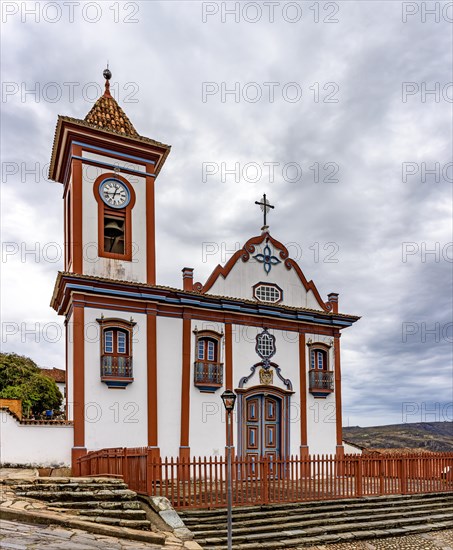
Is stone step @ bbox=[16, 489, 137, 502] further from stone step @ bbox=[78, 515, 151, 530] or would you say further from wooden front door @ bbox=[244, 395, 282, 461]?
wooden front door @ bbox=[244, 395, 282, 461]

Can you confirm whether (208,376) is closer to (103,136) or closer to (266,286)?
(266,286)

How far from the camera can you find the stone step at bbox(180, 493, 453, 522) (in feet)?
40.5

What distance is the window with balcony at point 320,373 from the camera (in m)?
20.2

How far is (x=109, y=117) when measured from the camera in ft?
62.0

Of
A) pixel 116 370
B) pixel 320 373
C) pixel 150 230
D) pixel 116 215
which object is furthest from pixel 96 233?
pixel 320 373

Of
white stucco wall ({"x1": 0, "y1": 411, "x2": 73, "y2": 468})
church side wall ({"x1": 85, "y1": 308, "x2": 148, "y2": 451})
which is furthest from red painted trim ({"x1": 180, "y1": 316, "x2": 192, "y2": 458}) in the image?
white stucco wall ({"x1": 0, "y1": 411, "x2": 73, "y2": 468})

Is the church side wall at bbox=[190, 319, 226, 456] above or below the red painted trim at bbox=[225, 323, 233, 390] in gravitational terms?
below

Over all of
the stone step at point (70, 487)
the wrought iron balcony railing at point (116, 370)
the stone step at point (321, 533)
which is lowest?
the stone step at point (321, 533)

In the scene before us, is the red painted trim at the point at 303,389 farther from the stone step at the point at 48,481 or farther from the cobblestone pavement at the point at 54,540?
the cobblestone pavement at the point at 54,540

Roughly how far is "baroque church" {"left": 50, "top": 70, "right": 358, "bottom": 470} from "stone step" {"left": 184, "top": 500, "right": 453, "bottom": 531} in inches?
191

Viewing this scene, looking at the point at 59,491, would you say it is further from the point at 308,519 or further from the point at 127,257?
the point at 127,257

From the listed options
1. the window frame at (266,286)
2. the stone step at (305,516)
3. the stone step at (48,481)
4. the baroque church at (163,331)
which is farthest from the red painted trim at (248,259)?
the stone step at (48,481)

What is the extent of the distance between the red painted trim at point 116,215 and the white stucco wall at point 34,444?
521 cm

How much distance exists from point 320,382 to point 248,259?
5.01m
